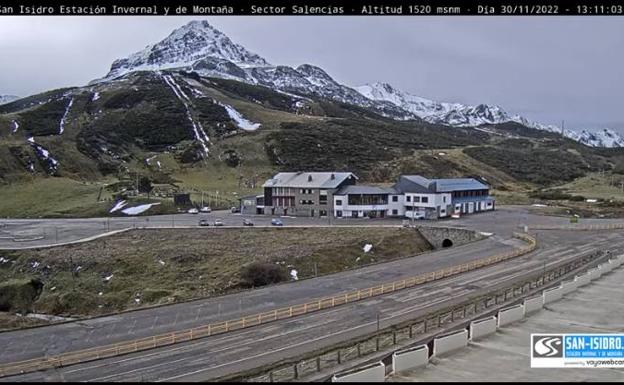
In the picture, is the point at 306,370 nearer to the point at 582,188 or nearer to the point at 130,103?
the point at 582,188

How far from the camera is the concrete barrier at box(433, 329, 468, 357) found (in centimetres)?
1880

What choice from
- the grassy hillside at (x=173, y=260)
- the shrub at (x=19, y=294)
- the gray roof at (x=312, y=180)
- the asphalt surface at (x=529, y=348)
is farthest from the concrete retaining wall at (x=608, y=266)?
the shrub at (x=19, y=294)

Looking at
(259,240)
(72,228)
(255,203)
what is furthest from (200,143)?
(259,240)

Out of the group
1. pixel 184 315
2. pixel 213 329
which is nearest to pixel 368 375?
pixel 213 329

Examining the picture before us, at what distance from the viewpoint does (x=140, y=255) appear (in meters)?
49.6

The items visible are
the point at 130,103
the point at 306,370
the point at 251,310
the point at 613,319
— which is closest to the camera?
the point at 306,370

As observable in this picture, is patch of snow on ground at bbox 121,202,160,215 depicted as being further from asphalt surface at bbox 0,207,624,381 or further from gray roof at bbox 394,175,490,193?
asphalt surface at bbox 0,207,624,381

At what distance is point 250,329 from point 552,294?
14.8 metres

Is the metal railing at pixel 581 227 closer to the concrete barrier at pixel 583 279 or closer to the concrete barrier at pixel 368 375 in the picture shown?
the concrete barrier at pixel 583 279

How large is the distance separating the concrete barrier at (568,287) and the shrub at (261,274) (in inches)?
821

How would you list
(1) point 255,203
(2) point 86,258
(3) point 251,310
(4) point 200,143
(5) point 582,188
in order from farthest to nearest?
(4) point 200,143 → (5) point 582,188 → (1) point 255,203 → (2) point 86,258 → (3) point 251,310

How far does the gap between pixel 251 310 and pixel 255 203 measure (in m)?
43.7

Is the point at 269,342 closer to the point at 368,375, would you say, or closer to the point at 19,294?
the point at 368,375

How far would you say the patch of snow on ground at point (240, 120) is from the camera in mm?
150250
